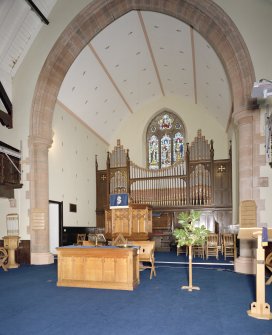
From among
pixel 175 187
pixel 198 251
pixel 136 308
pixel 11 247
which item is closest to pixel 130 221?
pixel 198 251

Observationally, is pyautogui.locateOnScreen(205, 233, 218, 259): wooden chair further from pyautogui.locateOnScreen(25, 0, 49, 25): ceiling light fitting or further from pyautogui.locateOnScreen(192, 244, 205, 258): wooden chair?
pyautogui.locateOnScreen(25, 0, 49, 25): ceiling light fitting

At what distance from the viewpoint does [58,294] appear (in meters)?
5.18

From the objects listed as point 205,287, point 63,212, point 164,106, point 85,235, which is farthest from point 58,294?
point 164,106

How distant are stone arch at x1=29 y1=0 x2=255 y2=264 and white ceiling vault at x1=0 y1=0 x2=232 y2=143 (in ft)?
2.67

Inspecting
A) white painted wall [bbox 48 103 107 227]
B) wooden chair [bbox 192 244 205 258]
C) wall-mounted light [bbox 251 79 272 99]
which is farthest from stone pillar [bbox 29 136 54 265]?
wall-mounted light [bbox 251 79 272 99]

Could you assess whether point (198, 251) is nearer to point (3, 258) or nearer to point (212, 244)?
point (212, 244)

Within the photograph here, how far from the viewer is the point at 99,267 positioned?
18.4ft

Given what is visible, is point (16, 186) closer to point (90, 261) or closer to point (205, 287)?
point (90, 261)

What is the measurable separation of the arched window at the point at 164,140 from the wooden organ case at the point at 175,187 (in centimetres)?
154

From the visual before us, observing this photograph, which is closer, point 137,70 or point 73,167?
point 73,167

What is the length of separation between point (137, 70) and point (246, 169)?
23.5ft

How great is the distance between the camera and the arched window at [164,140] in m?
15.5

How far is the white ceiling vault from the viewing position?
9.84 meters

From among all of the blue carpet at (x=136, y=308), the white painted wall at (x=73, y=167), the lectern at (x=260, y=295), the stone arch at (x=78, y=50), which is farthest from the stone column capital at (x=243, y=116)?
the white painted wall at (x=73, y=167)
